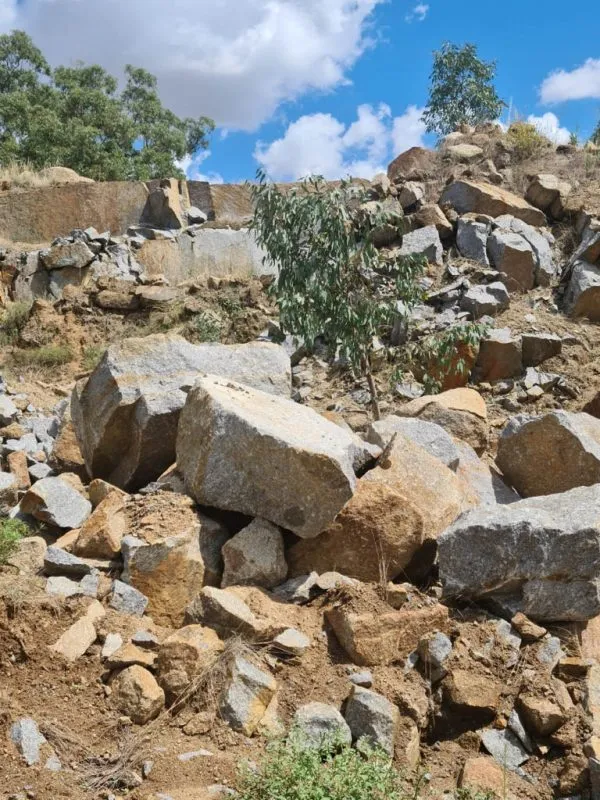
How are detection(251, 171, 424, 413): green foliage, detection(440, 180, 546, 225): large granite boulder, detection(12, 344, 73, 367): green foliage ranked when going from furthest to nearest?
detection(440, 180, 546, 225): large granite boulder
detection(12, 344, 73, 367): green foliage
detection(251, 171, 424, 413): green foliage

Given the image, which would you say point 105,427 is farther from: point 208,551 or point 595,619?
point 595,619

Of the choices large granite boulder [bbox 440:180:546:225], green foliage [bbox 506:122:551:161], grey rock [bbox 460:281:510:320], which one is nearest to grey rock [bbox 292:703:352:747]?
grey rock [bbox 460:281:510:320]

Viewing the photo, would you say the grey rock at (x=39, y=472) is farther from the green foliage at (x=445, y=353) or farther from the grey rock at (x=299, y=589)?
the green foliage at (x=445, y=353)

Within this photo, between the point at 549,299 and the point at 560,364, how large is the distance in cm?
151

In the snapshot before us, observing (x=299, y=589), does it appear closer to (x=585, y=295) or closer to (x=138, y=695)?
(x=138, y=695)

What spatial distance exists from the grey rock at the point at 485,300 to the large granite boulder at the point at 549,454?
3.91 metres

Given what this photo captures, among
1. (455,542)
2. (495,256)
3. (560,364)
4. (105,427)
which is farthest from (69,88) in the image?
(455,542)

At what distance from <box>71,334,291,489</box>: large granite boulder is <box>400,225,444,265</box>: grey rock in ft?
18.2

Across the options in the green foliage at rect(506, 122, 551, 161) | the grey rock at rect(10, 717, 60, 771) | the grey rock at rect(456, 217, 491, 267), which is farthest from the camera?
the green foliage at rect(506, 122, 551, 161)

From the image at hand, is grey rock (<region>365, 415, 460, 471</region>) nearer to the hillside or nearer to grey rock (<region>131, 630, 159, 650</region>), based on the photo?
the hillside

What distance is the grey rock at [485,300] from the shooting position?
349 inches

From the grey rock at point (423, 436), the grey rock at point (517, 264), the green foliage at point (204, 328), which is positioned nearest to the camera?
the grey rock at point (423, 436)

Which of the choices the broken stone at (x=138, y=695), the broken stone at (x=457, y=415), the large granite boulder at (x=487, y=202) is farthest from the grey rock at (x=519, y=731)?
the large granite boulder at (x=487, y=202)

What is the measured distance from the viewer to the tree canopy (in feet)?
63.6
